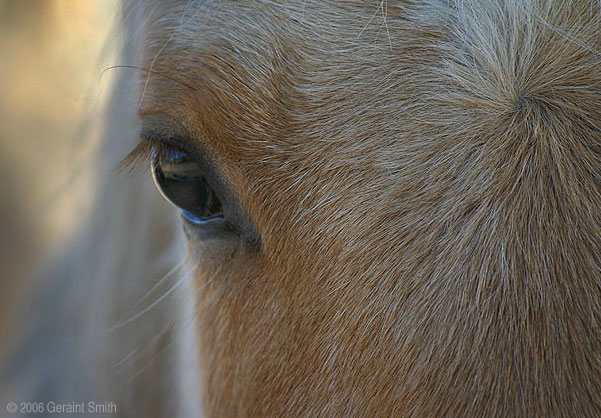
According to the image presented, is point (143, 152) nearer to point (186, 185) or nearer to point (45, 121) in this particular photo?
point (186, 185)

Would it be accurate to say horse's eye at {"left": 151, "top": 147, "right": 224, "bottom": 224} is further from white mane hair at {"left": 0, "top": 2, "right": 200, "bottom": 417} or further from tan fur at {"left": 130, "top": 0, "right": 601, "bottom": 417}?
white mane hair at {"left": 0, "top": 2, "right": 200, "bottom": 417}

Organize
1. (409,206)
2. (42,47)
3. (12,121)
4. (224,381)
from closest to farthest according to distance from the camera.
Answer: (409,206) → (224,381) → (42,47) → (12,121)

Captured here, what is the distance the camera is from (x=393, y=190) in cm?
80

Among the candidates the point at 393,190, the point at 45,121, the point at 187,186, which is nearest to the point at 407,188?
the point at 393,190

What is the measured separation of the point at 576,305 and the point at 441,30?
1.31 ft

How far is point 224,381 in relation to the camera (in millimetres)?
1142

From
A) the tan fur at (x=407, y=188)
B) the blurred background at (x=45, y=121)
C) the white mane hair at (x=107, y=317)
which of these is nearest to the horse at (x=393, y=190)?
the tan fur at (x=407, y=188)

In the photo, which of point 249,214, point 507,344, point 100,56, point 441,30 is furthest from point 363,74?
point 100,56

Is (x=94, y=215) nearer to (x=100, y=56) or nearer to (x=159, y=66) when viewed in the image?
(x=100, y=56)

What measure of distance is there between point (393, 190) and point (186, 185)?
0.40m

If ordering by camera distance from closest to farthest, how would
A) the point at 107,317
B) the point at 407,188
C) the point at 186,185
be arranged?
the point at 407,188 < the point at 186,185 < the point at 107,317

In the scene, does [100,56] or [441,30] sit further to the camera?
[100,56]

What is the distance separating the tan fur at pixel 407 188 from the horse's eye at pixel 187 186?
0.25 ft

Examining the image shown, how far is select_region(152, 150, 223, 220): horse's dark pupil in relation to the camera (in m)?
1.02
